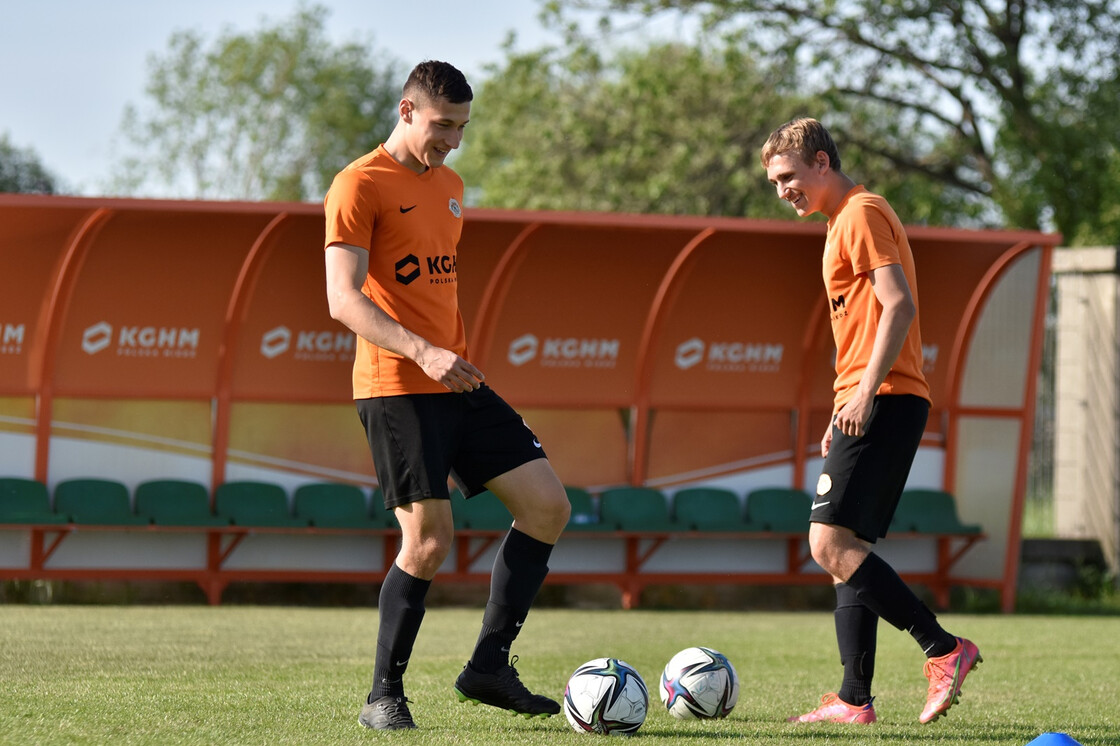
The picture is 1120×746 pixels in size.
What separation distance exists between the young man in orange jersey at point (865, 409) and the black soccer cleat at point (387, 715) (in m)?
1.35

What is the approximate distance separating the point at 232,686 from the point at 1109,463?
8263 millimetres

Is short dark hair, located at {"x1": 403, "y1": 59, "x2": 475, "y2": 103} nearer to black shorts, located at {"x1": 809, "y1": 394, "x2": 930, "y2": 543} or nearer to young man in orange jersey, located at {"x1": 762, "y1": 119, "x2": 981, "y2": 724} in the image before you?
young man in orange jersey, located at {"x1": 762, "y1": 119, "x2": 981, "y2": 724}

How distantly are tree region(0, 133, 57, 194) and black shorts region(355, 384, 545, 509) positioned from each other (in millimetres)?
39168

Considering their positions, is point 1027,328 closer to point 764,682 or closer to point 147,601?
point 764,682

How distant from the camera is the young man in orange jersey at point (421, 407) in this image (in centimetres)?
405

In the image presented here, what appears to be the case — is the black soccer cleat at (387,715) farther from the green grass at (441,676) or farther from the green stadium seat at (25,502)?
the green stadium seat at (25,502)

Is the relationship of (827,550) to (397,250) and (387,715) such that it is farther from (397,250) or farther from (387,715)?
(397,250)

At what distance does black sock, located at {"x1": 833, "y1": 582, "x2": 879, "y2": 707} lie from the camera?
4.58 meters

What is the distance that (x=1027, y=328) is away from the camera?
10.9 meters

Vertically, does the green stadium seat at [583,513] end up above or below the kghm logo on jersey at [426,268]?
below

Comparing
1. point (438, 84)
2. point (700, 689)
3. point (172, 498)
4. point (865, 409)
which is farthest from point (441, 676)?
point (172, 498)

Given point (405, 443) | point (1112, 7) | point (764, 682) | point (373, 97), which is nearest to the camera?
point (405, 443)

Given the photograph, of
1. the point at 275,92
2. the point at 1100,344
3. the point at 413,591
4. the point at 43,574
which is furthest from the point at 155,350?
the point at 275,92

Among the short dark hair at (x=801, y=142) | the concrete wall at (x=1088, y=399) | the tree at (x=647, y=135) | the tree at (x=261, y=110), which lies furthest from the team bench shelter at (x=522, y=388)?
the tree at (x=261, y=110)
